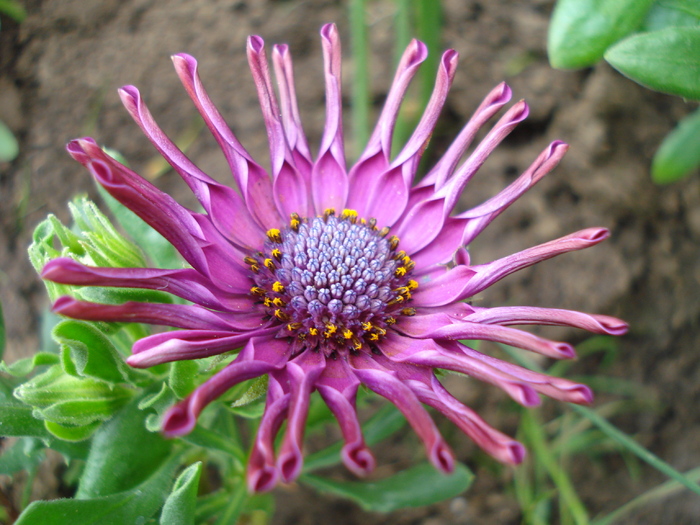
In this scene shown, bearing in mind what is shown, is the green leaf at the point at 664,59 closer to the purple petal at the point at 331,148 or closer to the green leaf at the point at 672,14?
the green leaf at the point at 672,14

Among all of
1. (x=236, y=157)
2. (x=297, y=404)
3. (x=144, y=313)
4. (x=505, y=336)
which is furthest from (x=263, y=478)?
(x=236, y=157)

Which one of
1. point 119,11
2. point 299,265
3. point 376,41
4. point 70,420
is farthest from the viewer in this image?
point 376,41

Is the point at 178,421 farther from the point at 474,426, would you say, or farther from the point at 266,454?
the point at 474,426

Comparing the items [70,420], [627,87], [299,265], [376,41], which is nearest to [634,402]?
[627,87]

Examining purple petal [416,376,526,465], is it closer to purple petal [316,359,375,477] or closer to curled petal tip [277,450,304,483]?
purple petal [316,359,375,477]

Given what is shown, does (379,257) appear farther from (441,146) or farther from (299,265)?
(441,146)

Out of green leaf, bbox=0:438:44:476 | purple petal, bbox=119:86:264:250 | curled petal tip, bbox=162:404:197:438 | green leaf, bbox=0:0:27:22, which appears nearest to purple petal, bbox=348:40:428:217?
purple petal, bbox=119:86:264:250

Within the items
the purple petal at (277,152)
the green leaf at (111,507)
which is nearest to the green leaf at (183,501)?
the green leaf at (111,507)
